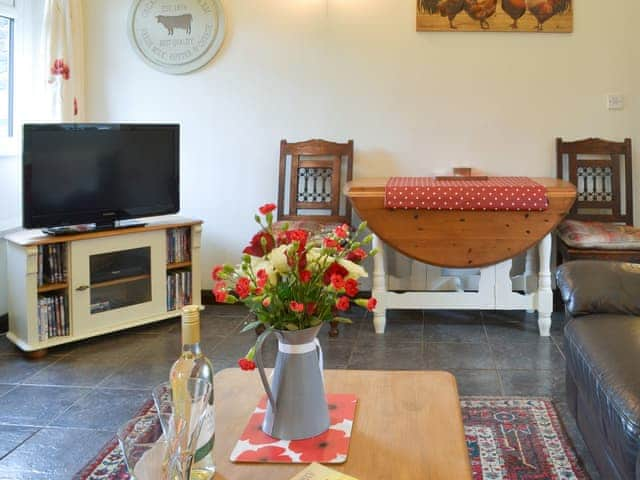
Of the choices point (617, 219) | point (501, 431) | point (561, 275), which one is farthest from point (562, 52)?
point (501, 431)

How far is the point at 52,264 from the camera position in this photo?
10.6 ft

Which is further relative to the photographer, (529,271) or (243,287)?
(529,271)

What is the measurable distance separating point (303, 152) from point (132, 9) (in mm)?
1353

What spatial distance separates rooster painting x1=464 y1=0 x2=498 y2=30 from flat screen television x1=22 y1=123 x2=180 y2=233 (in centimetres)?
178

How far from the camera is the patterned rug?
2.04 meters

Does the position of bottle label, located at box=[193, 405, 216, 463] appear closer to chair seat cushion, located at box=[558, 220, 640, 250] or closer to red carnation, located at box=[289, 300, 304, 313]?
red carnation, located at box=[289, 300, 304, 313]

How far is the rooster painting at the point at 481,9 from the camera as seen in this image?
12.7 ft

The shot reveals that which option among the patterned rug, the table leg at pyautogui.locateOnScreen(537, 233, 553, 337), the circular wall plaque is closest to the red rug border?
the patterned rug

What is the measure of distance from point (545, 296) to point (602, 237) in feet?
1.37

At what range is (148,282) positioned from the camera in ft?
11.9

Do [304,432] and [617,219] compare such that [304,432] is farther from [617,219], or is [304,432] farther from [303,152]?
[617,219]

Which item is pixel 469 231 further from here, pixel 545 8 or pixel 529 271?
pixel 545 8

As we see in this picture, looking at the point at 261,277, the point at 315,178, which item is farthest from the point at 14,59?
the point at 261,277

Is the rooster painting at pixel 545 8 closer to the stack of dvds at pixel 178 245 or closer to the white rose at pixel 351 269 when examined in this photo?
the stack of dvds at pixel 178 245
